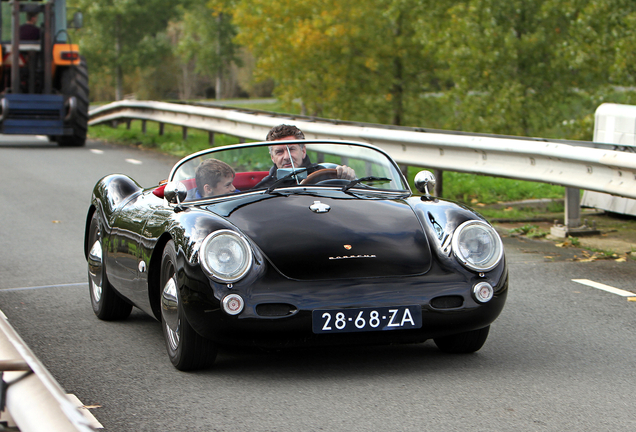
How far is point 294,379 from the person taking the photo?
4.51 metres

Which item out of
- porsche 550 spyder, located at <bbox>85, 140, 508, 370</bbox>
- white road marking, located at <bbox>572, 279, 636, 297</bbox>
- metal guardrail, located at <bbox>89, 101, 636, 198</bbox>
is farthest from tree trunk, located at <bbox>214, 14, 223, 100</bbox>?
porsche 550 spyder, located at <bbox>85, 140, 508, 370</bbox>

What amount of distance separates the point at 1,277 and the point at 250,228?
3490 mm

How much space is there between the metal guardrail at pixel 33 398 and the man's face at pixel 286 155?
2.92 meters

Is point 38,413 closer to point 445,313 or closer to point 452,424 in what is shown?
point 452,424

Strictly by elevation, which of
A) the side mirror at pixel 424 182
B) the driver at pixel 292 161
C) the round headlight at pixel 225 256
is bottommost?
the round headlight at pixel 225 256

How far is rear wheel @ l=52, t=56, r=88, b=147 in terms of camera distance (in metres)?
19.6

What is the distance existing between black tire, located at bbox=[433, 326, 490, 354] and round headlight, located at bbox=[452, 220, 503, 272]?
1.31ft

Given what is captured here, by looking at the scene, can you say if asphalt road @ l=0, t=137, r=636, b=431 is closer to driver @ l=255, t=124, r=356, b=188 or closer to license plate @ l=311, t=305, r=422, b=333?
license plate @ l=311, t=305, r=422, b=333

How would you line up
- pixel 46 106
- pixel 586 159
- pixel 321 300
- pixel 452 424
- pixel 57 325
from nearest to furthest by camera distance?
pixel 452 424, pixel 321 300, pixel 57 325, pixel 586 159, pixel 46 106

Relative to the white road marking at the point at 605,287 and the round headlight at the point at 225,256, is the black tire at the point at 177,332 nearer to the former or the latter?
the round headlight at the point at 225,256

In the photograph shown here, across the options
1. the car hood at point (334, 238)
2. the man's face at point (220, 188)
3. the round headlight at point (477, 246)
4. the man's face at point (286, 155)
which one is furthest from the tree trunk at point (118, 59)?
the round headlight at point (477, 246)

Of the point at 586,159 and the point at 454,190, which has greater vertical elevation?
the point at 586,159

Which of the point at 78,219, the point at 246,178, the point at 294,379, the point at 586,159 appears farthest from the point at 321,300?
the point at 78,219

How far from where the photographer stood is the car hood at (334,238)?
14.7 ft
